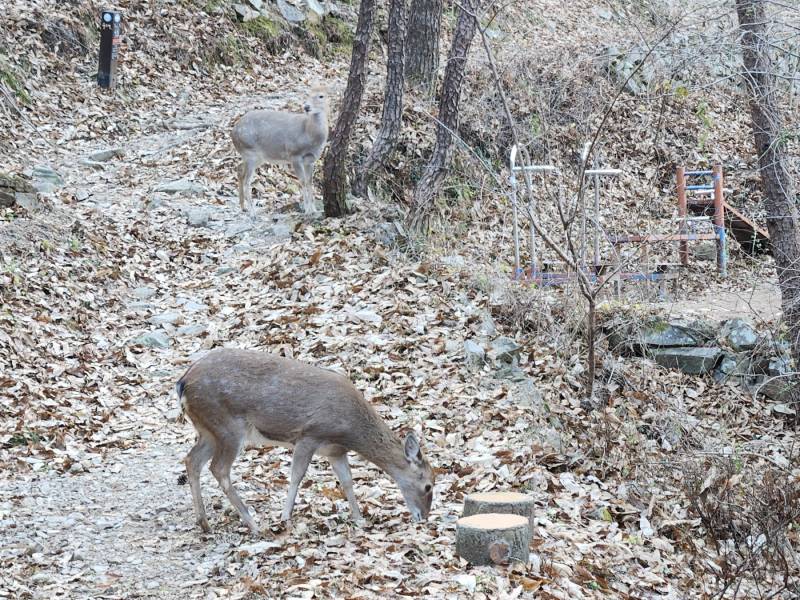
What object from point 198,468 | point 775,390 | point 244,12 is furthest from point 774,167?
point 244,12

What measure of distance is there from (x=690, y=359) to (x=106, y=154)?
1055 cm

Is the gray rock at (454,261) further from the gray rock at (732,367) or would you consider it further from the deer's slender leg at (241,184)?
the deer's slender leg at (241,184)

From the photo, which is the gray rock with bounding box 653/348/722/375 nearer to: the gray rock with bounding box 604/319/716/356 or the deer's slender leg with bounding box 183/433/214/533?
the gray rock with bounding box 604/319/716/356

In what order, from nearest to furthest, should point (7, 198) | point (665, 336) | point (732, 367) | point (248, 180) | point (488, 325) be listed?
1. point (488, 325)
2. point (732, 367)
3. point (665, 336)
4. point (7, 198)
5. point (248, 180)

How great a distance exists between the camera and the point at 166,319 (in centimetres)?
1195

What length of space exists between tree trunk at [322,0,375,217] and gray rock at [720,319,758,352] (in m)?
5.66

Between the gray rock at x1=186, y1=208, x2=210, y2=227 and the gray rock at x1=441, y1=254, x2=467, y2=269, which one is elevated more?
the gray rock at x1=186, y1=208, x2=210, y2=227

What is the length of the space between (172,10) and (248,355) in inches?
630

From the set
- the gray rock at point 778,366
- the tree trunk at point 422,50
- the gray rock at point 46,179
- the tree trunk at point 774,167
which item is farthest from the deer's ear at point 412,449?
the tree trunk at point 422,50

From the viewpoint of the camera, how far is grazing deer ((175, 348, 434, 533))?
707cm

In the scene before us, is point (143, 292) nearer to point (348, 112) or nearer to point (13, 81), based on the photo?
point (348, 112)

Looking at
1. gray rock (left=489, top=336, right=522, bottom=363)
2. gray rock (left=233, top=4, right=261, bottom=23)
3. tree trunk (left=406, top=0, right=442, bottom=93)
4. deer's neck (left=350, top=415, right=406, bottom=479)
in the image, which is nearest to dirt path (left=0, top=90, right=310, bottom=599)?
deer's neck (left=350, top=415, right=406, bottom=479)

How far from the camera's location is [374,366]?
1028cm

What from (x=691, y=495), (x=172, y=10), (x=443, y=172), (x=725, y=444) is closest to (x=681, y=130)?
(x=443, y=172)
